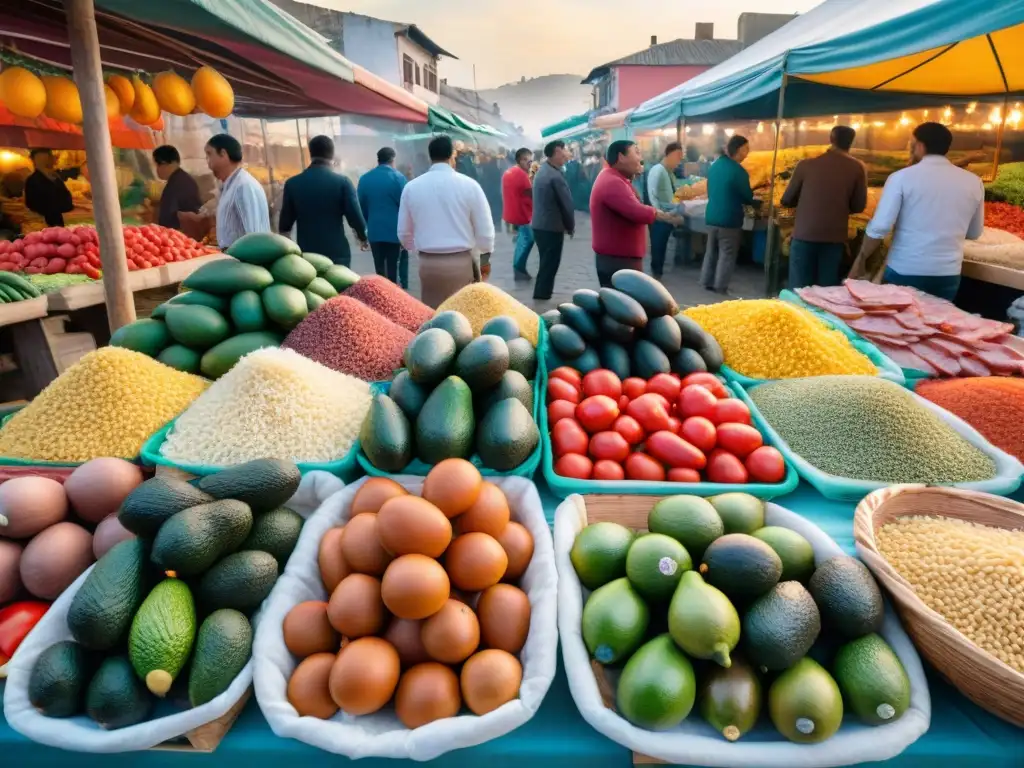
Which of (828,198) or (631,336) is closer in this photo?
(631,336)

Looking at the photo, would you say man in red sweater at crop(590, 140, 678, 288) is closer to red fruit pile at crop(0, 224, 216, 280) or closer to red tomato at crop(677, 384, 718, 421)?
red tomato at crop(677, 384, 718, 421)

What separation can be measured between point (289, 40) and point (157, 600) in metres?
3.46

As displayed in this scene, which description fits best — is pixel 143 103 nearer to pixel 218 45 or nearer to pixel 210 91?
pixel 210 91

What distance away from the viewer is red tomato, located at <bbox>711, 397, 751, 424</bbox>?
74.6 inches

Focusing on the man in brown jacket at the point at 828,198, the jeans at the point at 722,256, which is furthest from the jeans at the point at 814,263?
the jeans at the point at 722,256

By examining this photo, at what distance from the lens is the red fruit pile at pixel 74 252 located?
4.38 meters

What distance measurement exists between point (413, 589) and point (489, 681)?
204 mm

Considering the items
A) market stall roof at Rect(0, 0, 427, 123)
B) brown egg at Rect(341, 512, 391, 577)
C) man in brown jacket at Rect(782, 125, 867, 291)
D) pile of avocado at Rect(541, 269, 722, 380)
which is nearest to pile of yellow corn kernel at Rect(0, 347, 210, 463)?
brown egg at Rect(341, 512, 391, 577)

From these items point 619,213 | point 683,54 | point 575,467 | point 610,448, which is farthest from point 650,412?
point 683,54

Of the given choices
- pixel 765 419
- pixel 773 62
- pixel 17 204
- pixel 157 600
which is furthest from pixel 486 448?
pixel 17 204

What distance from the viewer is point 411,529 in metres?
1.15

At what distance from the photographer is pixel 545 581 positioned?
126 cm

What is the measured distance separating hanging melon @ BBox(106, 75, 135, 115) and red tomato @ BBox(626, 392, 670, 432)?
4061 mm

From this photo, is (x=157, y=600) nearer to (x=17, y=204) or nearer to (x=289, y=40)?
(x=289, y=40)
